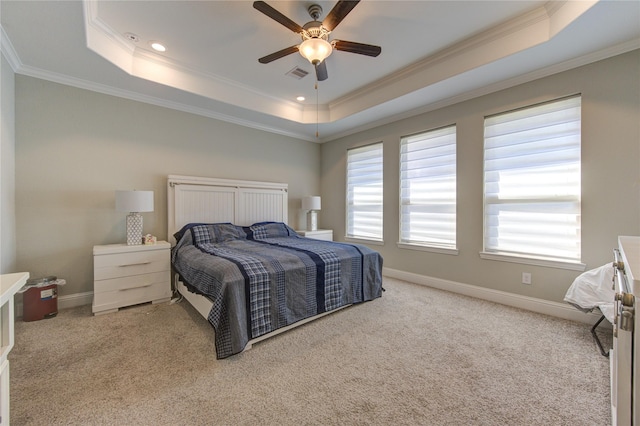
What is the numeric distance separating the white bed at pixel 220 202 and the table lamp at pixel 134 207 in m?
0.46

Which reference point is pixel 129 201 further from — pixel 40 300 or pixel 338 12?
pixel 338 12

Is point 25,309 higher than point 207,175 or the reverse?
the reverse

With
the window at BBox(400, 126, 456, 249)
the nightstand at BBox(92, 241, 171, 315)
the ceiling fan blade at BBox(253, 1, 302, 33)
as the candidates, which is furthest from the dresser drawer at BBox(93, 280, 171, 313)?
the window at BBox(400, 126, 456, 249)

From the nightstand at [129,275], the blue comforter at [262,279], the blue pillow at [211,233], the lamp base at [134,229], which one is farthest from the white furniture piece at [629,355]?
the lamp base at [134,229]

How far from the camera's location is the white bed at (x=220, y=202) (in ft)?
11.2

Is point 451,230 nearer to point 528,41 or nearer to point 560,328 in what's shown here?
point 560,328

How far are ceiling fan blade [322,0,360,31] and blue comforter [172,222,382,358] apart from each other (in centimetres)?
196

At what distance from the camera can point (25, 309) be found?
94.7 inches

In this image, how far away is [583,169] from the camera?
2.43 m

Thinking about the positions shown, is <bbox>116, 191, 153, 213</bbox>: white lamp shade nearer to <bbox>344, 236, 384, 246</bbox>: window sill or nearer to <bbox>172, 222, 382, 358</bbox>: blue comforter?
<bbox>172, 222, 382, 358</bbox>: blue comforter

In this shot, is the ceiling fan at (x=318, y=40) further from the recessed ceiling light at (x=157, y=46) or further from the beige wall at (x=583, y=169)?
the beige wall at (x=583, y=169)

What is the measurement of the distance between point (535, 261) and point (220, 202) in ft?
13.2

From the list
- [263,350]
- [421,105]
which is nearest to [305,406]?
[263,350]

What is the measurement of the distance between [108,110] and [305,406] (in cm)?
376
